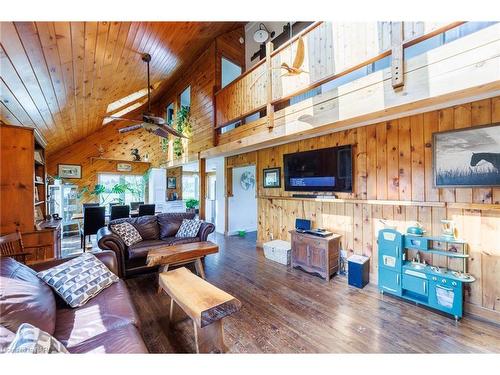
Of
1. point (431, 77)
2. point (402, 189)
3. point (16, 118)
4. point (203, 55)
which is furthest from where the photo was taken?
point (203, 55)

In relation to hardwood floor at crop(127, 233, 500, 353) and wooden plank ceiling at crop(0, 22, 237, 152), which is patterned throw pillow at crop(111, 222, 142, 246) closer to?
A: hardwood floor at crop(127, 233, 500, 353)

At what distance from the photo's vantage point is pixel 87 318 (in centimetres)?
151

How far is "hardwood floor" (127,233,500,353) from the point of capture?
1852mm

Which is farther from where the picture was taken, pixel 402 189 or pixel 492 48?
pixel 402 189

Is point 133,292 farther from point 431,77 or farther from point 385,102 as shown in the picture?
point 431,77

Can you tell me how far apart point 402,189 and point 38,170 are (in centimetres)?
571

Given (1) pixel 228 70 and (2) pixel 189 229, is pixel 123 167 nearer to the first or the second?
(1) pixel 228 70

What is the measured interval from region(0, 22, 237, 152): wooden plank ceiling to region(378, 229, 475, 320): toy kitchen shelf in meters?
3.95

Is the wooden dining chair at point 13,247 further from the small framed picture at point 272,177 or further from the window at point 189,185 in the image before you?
the window at point 189,185

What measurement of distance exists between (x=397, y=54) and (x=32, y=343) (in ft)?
10.3

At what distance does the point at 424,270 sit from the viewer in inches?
96.7

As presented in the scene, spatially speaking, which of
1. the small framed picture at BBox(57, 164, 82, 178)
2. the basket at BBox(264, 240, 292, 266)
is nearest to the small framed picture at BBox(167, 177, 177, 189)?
the small framed picture at BBox(57, 164, 82, 178)

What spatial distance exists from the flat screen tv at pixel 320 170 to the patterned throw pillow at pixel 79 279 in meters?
3.00
